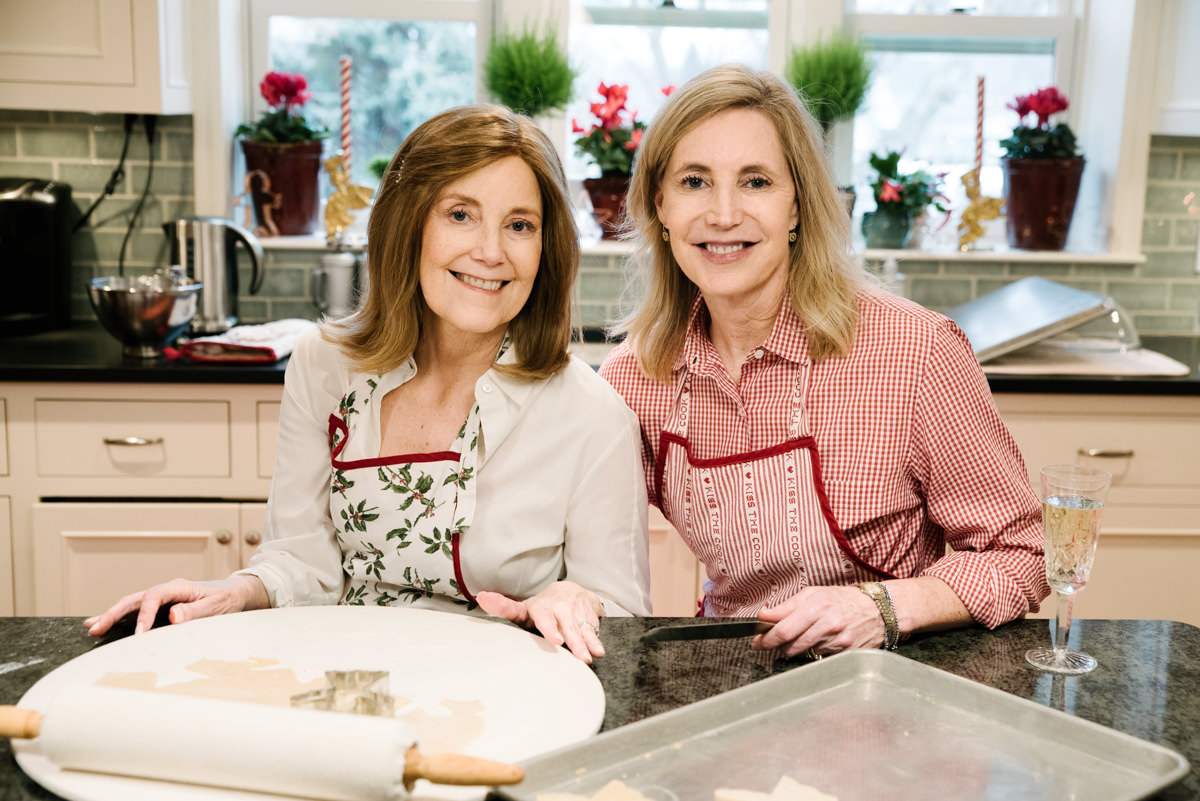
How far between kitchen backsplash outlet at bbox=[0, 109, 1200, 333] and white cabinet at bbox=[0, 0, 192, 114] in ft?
1.16

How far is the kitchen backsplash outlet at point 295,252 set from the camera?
3.12m

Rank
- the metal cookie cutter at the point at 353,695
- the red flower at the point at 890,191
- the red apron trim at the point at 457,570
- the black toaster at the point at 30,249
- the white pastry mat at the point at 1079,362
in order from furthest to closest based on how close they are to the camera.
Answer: the red flower at the point at 890,191
the black toaster at the point at 30,249
the white pastry mat at the point at 1079,362
the red apron trim at the point at 457,570
the metal cookie cutter at the point at 353,695

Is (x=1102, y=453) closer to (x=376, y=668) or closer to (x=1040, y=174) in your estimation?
(x=1040, y=174)

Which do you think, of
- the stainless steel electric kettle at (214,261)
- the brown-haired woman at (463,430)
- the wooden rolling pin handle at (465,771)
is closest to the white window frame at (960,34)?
the stainless steel electric kettle at (214,261)

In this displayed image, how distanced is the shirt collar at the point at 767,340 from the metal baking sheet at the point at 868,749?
0.61 m

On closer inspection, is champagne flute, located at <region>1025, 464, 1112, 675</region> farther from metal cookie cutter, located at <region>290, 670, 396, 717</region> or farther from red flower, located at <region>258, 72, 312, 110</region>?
red flower, located at <region>258, 72, 312, 110</region>

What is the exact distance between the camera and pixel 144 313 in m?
2.61

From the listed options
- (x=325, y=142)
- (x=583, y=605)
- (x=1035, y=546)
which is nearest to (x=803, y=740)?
(x=583, y=605)

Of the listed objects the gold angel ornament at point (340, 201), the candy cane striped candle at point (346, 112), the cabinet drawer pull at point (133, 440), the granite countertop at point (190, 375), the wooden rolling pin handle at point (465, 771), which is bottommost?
the cabinet drawer pull at point (133, 440)

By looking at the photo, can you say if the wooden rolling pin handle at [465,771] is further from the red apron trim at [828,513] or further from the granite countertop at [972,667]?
the red apron trim at [828,513]

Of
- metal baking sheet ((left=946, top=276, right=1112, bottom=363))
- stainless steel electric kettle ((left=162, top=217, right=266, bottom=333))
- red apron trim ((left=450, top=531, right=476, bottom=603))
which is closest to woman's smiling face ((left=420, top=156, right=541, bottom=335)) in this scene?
red apron trim ((left=450, top=531, right=476, bottom=603))

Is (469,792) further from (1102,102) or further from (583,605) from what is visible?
(1102,102)

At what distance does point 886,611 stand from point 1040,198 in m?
2.23

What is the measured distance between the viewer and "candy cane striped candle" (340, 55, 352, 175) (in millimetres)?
3197
